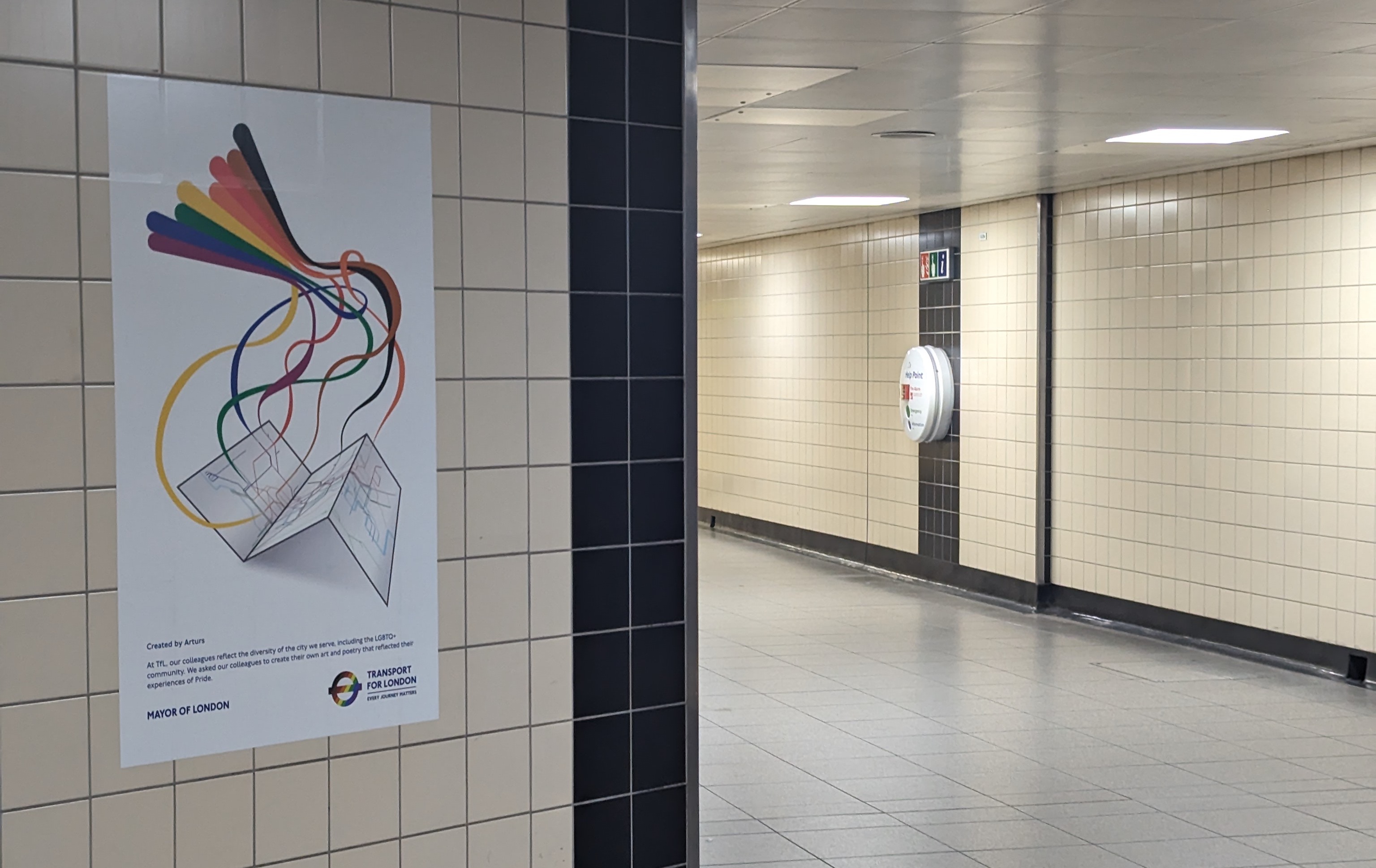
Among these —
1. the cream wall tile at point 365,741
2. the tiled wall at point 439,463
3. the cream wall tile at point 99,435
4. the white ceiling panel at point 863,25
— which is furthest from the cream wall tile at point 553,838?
the white ceiling panel at point 863,25

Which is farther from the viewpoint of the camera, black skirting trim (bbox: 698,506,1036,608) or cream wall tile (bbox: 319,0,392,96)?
black skirting trim (bbox: 698,506,1036,608)

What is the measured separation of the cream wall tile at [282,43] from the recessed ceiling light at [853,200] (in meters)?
7.38

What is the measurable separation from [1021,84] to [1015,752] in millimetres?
2925

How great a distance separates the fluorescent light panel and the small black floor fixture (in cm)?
439

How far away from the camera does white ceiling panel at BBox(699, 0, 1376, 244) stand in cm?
438

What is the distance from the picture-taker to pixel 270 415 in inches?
104

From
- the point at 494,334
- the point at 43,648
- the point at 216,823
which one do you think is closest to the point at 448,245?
the point at 494,334

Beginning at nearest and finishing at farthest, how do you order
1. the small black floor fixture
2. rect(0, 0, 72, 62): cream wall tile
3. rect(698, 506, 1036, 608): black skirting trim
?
rect(0, 0, 72, 62): cream wall tile < the small black floor fixture < rect(698, 506, 1036, 608): black skirting trim

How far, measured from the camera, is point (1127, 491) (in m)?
8.66

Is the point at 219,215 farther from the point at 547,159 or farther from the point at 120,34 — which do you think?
the point at 547,159

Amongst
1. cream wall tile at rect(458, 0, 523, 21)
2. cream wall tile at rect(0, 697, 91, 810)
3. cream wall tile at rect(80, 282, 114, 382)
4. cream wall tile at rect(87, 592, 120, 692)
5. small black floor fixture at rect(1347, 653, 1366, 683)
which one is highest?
cream wall tile at rect(458, 0, 523, 21)

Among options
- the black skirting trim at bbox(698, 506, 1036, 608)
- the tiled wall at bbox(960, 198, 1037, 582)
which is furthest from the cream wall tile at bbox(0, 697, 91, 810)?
the tiled wall at bbox(960, 198, 1037, 582)

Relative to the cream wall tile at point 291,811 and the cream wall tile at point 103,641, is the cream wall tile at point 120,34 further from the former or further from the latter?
the cream wall tile at point 291,811

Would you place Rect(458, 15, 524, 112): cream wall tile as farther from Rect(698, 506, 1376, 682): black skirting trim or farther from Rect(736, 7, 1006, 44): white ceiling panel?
Rect(698, 506, 1376, 682): black skirting trim
